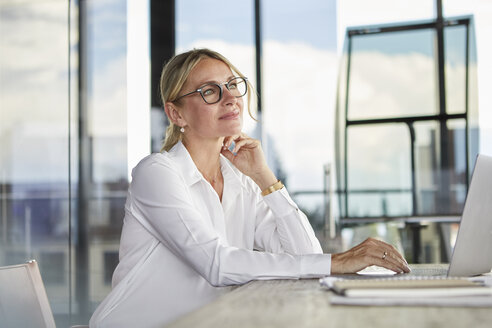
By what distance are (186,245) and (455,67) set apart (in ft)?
12.3

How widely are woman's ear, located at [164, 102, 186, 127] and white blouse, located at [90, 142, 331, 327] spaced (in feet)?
0.39

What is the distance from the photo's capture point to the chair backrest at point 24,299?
1656 millimetres

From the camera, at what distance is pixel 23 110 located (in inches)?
154

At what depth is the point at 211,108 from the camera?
6.71ft

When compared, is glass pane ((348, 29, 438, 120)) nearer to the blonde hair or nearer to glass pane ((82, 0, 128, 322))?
glass pane ((82, 0, 128, 322))

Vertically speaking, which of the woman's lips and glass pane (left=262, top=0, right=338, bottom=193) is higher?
glass pane (left=262, top=0, right=338, bottom=193)

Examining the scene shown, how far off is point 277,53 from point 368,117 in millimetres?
890

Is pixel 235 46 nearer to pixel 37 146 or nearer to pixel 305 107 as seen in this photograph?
pixel 305 107

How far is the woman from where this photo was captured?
60.3 inches

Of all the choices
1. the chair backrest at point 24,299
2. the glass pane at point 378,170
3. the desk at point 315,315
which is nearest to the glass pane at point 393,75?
the glass pane at point 378,170

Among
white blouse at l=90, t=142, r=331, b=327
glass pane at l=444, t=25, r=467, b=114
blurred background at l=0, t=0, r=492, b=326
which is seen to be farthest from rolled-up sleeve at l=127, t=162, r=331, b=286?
glass pane at l=444, t=25, r=467, b=114

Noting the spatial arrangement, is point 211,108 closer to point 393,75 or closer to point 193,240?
point 193,240

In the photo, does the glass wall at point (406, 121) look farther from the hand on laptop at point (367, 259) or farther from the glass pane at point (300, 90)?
the hand on laptop at point (367, 259)

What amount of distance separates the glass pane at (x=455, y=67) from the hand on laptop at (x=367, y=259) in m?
3.43
